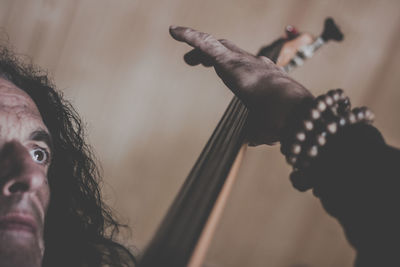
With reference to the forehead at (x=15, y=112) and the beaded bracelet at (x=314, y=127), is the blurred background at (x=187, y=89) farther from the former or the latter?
the beaded bracelet at (x=314, y=127)

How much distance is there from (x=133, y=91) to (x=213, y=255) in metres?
0.72

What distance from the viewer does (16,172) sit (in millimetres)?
543

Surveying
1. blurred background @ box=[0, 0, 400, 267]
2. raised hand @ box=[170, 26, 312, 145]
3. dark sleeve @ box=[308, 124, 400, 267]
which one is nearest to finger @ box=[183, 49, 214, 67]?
raised hand @ box=[170, 26, 312, 145]

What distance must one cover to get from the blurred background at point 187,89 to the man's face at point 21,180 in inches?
21.4

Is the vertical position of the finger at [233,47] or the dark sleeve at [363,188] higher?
the finger at [233,47]

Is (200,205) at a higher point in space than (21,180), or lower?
higher

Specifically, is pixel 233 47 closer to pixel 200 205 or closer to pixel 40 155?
pixel 200 205

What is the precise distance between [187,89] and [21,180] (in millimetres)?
763

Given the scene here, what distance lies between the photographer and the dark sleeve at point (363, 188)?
0.95 ft

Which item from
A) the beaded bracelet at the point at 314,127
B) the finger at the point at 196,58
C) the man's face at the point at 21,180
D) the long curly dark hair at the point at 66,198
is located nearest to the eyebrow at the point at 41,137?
the man's face at the point at 21,180

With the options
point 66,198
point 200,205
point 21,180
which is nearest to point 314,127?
point 200,205

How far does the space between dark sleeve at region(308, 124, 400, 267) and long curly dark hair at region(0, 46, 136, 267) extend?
28.0 inches

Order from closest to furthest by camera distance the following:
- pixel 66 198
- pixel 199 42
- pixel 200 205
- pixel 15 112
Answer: pixel 200 205
pixel 199 42
pixel 15 112
pixel 66 198

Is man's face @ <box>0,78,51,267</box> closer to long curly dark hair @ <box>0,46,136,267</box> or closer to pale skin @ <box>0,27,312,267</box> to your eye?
pale skin @ <box>0,27,312,267</box>
